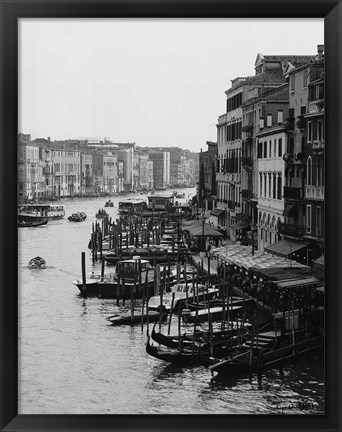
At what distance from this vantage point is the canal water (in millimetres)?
3988

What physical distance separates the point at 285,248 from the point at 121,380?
299 cm

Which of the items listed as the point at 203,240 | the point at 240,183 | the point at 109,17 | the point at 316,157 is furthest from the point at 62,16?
the point at 240,183

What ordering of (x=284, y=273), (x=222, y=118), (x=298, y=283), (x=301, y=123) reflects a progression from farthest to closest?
(x=222, y=118)
(x=301, y=123)
(x=284, y=273)
(x=298, y=283)

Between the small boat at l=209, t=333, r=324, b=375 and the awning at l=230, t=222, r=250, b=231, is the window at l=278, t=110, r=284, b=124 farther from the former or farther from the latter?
the small boat at l=209, t=333, r=324, b=375

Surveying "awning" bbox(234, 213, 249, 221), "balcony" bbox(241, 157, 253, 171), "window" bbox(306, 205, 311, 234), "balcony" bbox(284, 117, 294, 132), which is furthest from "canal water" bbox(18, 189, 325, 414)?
"balcony" bbox(241, 157, 253, 171)

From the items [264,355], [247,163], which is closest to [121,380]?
[264,355]

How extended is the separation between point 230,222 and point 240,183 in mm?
782

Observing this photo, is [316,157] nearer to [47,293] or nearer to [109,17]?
[47,293]

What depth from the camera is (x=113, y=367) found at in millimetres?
4863

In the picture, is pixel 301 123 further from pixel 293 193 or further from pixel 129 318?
pixel 129 318

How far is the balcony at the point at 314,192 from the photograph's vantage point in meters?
6.68
